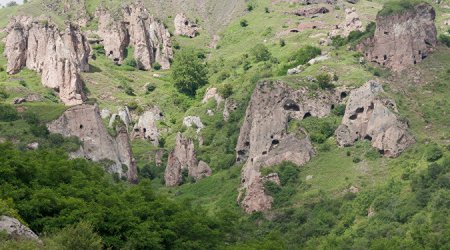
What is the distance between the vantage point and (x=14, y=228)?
74375 mm

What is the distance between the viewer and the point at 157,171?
167625 millimetres

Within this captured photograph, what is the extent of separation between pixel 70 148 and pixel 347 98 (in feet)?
147

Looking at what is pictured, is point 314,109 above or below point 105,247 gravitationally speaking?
below

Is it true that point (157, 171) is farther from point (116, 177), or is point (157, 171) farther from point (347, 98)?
point (347, 98)

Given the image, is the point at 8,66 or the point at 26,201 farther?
the point at 8,66

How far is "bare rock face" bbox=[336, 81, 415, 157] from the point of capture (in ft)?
479

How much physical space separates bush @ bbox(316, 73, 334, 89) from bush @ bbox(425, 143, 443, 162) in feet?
91.6

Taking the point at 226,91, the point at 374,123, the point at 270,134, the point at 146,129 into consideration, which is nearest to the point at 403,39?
the point at 374,123

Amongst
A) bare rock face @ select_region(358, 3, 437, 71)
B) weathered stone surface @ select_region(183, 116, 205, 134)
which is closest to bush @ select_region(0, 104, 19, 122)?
weathered stone surface @ select_region(183, 116, 205, 134)

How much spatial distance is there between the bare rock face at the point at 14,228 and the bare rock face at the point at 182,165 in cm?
8492

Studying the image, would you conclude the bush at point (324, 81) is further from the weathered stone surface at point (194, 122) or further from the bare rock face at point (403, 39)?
the weathered stone surface at point (194, 122)

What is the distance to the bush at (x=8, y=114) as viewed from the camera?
152 metres

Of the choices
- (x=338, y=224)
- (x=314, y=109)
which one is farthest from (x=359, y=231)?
(x=314, y=109)

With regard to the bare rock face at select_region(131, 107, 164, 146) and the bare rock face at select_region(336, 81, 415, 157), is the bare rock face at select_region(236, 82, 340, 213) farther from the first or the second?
the bare rock face at select_region(131, 107, 164, 146)
